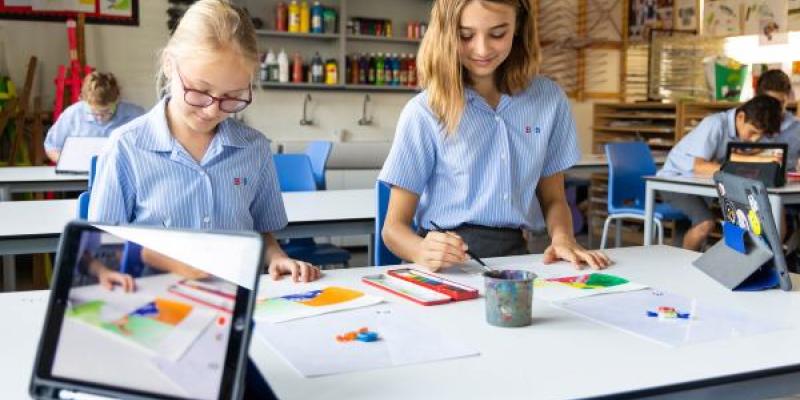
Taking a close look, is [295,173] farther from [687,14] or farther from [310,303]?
[687,14]

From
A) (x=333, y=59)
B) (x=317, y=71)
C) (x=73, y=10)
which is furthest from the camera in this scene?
(x=333, y=59)

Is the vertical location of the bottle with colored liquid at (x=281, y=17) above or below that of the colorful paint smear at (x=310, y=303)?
above

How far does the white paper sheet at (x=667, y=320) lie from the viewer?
120 cm

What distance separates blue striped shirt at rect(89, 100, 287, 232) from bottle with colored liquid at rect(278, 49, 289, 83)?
13.6 feet

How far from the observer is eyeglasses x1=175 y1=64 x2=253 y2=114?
58.4 inches

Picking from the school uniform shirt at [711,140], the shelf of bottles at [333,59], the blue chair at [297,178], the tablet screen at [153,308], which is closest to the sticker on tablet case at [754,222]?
the tablet screen at [153,308]

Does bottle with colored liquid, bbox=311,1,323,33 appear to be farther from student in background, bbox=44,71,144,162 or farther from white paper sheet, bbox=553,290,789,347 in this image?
white paper sheet, bbox=553,290,789,347

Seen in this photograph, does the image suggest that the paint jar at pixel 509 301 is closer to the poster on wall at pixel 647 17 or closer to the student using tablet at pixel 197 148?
the student using tablet at pixel 197 148

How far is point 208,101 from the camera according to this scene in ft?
4.87

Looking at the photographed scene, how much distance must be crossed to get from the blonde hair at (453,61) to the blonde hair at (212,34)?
43 centimetres

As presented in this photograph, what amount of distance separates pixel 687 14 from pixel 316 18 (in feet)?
11.0

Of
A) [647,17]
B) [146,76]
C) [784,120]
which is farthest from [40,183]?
[647,17]

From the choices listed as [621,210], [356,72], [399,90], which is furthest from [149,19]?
[621,210]

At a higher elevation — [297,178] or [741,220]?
[741,220]
